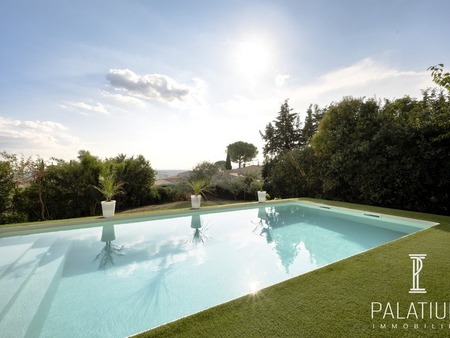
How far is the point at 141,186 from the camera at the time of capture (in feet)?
38.2

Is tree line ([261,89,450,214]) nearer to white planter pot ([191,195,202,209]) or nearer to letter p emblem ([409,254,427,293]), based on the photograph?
letter p emblem ([409,254,427,293])

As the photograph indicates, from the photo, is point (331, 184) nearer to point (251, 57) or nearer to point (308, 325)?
point (251, 57)

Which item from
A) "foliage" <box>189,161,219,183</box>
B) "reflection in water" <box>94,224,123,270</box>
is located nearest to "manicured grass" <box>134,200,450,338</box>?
"reflection in water" <box>94,224,123,270</box>

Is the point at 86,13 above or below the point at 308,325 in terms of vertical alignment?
above

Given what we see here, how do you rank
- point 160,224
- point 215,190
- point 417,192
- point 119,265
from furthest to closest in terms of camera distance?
point 215,190
point 417,192
point 160,224
point 119,265

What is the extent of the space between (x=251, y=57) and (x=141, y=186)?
8312 mm

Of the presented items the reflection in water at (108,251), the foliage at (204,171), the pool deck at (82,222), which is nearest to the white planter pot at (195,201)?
the pool deck at (82,222)

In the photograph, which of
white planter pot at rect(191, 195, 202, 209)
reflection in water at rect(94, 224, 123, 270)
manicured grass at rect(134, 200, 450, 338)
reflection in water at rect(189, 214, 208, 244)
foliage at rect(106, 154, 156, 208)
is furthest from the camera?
foliage at rect(106, 154, 156, 208)

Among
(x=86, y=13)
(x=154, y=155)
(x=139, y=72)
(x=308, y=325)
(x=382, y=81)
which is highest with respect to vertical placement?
(x=86, y=13)

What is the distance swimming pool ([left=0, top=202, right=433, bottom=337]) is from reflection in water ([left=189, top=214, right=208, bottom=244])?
0.03 metres

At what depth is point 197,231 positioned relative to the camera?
257 inches

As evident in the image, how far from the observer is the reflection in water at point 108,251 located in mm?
4309

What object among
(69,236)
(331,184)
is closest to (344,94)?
(331,184)

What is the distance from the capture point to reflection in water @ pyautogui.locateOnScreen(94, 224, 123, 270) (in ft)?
14.1
